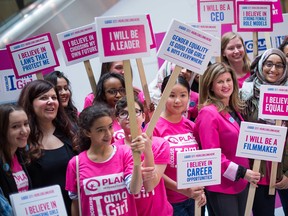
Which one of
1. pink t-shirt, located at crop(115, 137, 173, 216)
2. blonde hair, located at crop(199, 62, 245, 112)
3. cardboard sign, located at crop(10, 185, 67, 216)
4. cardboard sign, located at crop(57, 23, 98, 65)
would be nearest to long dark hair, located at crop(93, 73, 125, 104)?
cardboard sign, located at crop(57, 23, 98, 65)

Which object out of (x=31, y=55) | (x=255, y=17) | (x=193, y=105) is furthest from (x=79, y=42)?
(x=255, y=17)

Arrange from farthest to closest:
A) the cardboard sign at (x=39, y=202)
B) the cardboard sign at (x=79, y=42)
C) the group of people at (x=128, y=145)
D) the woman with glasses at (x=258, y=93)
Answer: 1. the cardboard sign at (x=79, y=42)
2. the woman with glasses at (x=258, y=93)
3. the group of people at (x=128, y=145)
4. the cardboard sign at (x=39, y=202)

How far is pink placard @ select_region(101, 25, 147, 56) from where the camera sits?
202 cm

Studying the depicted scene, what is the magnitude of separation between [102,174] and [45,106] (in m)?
0.60

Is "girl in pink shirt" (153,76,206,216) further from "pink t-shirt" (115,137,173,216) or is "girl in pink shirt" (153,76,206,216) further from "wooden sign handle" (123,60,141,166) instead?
"wooden sign handle" (123,60,141,166)

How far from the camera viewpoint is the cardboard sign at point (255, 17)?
3502 mm

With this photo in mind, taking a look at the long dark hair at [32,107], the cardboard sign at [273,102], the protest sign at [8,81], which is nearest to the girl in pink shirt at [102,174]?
the long dark hair at [32,107]

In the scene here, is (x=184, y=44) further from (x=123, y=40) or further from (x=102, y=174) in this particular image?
(x=102, y=174)

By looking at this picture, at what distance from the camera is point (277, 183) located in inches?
112

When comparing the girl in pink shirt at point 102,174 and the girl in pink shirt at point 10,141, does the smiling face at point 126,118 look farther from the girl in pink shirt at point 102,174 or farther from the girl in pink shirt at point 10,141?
the girl in pink shirt at point 10,141

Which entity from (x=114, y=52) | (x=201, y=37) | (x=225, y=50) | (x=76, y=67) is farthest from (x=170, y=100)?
(x=76, y=67)

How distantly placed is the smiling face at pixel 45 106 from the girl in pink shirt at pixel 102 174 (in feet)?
1.13

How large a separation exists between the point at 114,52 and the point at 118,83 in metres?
0.84

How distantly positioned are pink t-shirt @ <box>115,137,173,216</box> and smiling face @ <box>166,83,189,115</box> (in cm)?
36
